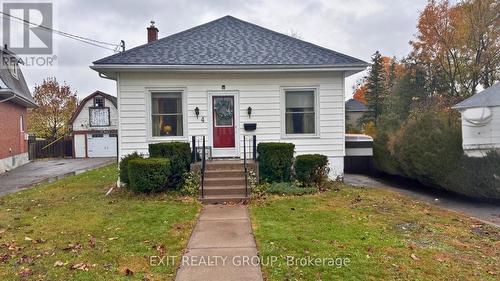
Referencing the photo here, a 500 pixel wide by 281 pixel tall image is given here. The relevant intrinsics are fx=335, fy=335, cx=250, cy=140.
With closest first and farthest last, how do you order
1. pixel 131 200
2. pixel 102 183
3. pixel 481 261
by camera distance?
pixel 481 261, pixel 131 200, pixel 102 183

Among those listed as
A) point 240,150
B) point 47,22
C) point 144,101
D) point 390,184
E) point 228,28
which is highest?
point 47,22

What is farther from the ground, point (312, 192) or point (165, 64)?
point (165, 64)

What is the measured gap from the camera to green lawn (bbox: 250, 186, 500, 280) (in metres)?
3.85

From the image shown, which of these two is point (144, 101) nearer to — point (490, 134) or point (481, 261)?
point (481, 261)

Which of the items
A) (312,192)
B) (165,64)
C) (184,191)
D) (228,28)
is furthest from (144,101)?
(312,192)

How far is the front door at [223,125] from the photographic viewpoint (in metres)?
10.5

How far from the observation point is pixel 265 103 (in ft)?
34.3

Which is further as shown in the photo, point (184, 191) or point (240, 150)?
point (240, 150)

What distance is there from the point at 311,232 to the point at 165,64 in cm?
676

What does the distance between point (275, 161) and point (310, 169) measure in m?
1.00

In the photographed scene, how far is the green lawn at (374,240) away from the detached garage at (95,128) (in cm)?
2520

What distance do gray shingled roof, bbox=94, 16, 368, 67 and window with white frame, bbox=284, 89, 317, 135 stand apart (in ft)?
3.34

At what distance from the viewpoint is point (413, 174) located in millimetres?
10484

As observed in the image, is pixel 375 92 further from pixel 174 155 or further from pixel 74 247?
pixel 74 247
